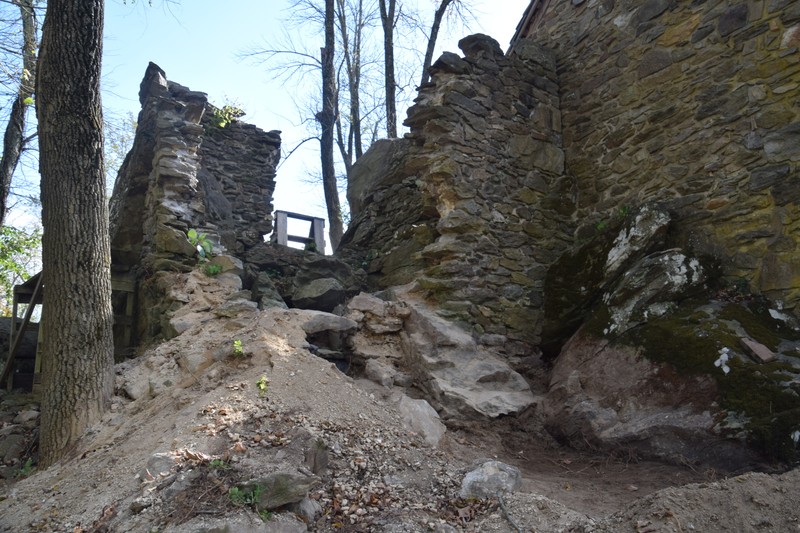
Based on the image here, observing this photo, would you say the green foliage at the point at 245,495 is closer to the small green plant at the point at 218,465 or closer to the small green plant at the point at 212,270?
the small green plant at the point at 218,465

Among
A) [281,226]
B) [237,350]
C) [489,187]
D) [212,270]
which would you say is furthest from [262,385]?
[281,226]

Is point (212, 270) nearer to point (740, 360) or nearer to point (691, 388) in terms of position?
point (691, 388)

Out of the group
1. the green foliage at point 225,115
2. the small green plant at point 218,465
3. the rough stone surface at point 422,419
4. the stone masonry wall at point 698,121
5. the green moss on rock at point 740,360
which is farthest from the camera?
the green foliage at point 225,115

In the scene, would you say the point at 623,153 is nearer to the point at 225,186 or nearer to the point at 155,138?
the point at 155,138

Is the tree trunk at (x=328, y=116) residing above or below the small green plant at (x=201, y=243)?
above

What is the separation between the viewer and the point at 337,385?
5.12 meters

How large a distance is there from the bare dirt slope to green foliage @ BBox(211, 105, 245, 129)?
7579mm

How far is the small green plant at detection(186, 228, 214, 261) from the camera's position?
719 cm

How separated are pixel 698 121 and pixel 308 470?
16.7 ft

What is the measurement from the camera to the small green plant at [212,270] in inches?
276

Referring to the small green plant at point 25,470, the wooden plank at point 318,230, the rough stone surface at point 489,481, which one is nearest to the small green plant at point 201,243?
the small green plant at point 25,470

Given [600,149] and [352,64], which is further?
[352,64]

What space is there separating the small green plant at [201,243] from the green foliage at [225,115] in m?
5.65

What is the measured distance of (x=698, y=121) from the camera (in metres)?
6.30
